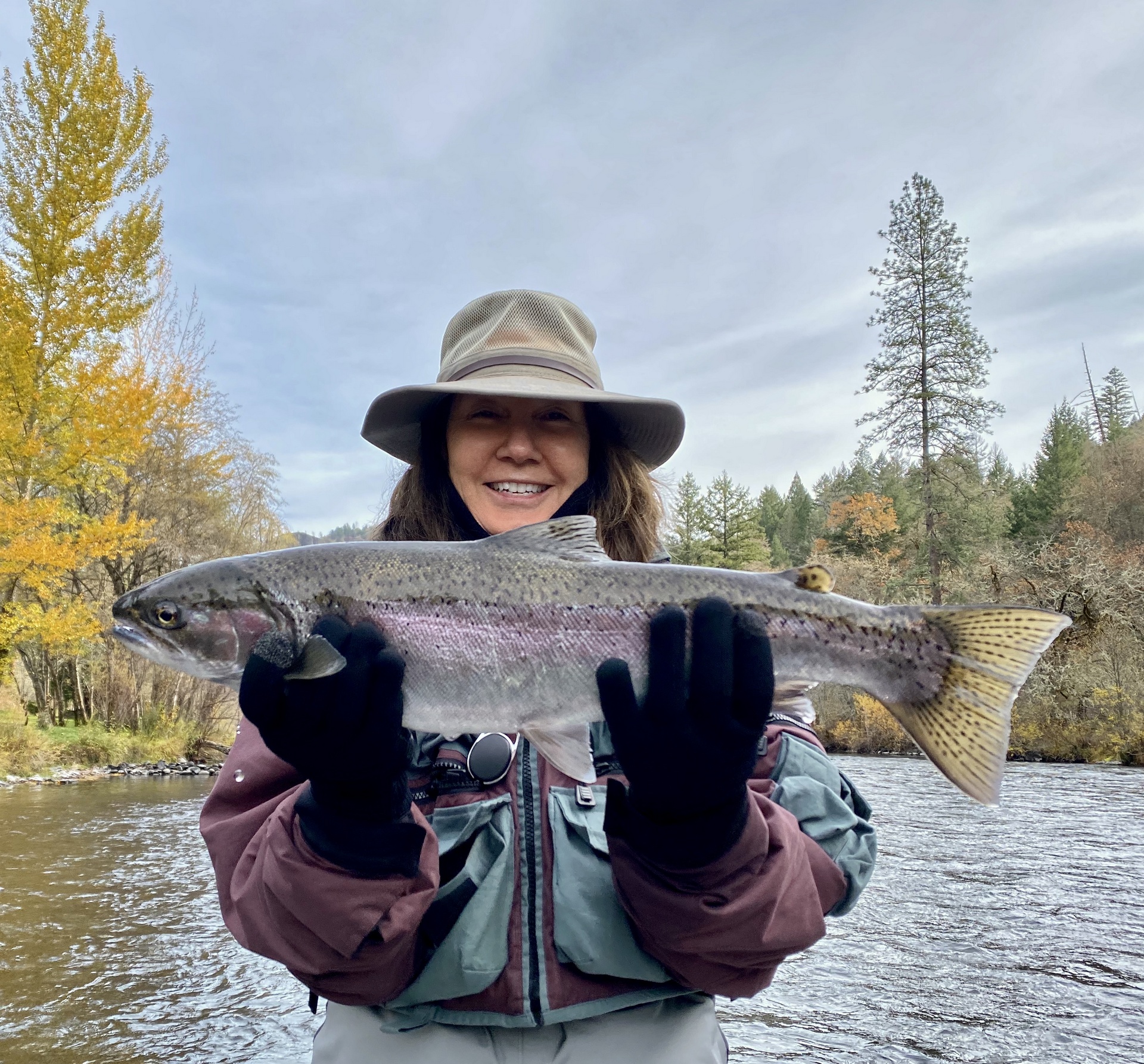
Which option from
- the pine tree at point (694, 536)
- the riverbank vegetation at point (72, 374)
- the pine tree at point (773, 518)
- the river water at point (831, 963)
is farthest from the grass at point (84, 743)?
the pine tree at point (773, 518)

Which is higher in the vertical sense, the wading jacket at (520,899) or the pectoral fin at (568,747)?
the pectoral fin at (568,747)

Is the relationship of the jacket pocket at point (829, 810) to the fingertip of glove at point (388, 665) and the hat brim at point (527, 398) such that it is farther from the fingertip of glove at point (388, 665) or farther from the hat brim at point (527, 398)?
the hat brim at point (527, 398)

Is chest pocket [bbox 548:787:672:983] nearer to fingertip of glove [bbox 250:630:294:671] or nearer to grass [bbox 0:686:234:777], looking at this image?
fingertip of glove [bbox 250:630:294:671]

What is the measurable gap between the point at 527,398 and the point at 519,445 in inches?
6.7

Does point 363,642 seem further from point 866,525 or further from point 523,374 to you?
point 866,525

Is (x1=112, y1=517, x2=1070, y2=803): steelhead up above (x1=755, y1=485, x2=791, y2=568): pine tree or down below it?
below

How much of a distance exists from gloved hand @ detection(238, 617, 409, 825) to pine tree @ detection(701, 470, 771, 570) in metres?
46.8

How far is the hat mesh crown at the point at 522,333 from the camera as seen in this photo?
3.17 meters

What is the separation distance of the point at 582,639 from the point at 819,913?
3.17 feet

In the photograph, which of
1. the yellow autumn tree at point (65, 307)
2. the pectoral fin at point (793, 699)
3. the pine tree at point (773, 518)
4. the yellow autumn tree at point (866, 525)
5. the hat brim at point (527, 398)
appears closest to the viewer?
the pectoral fin at point (793, 699)

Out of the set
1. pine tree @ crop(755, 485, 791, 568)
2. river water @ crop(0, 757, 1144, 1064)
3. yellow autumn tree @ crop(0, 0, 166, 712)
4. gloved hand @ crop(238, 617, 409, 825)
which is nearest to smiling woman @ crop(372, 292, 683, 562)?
gloved hand @ crop(238, 617, 409, 825)

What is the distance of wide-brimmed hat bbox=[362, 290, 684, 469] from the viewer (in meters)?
2.96

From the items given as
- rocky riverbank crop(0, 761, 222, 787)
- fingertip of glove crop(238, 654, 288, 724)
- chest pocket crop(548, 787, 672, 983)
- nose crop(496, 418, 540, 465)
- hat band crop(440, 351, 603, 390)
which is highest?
hat band crop(440, 351, 603, 390)

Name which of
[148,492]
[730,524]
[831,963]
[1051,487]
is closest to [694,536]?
[730,524]
